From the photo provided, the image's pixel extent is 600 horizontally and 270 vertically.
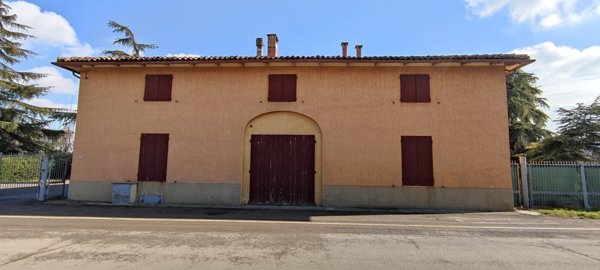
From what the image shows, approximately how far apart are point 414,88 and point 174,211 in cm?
930

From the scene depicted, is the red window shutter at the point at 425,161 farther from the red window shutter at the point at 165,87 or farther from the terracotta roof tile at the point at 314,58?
the red window shutter at the point at 165,87

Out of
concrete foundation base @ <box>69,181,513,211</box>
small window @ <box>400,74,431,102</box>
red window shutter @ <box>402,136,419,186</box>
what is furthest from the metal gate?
small window @ <box>400,74,431,102</box>

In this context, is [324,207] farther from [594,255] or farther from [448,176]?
[594,255]

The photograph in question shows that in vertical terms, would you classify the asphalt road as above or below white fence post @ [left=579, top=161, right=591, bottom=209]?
below

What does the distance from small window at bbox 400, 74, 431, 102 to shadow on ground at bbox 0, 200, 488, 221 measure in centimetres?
404

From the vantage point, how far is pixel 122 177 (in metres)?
12.8

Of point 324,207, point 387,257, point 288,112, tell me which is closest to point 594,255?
point 387,257

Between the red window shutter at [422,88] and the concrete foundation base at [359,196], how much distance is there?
10.7ft

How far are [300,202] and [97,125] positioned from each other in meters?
8.25

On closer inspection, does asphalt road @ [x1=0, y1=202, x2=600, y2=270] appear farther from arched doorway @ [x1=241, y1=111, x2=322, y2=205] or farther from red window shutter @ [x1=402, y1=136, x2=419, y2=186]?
arched doorway @ [x1=241, y1=111, x2=322, y2=205]

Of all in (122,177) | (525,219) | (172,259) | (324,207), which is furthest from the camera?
(122,177)

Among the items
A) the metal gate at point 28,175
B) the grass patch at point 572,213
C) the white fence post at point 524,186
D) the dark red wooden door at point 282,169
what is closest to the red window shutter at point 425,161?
the white fence post at point 524,186

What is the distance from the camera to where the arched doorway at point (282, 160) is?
41.0 ft

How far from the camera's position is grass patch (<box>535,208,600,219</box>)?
10.4 m
